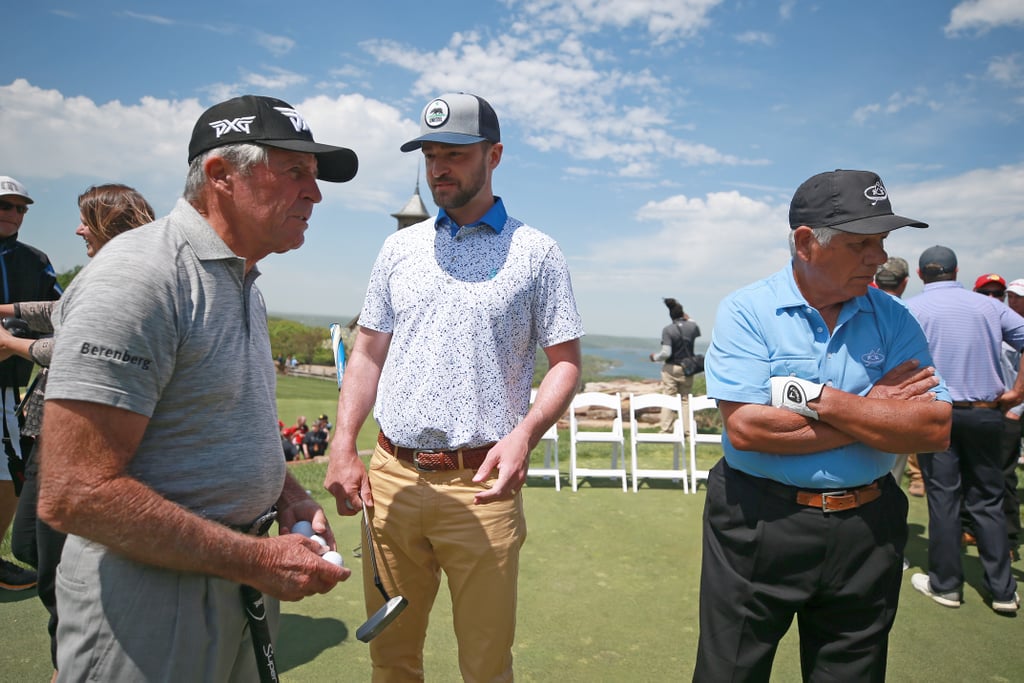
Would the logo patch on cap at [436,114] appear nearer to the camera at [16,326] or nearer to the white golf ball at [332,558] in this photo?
the white golf ball at [332,558]

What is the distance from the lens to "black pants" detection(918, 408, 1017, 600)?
14.3ft

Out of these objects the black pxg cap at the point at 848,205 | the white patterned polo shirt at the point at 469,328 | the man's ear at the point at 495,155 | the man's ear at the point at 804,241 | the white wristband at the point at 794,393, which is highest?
the man's ear at the point at 495,155

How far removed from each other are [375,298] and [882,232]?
191 centimetres

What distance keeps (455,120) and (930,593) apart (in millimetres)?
4613

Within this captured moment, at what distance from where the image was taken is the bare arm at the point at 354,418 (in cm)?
247

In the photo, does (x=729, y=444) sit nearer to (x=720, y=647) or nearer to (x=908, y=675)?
(x=720, y=647)

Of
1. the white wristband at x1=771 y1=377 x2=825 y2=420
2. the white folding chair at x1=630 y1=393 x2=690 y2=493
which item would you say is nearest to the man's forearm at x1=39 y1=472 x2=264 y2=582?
the white wristband at x1=771 y1=377 x2=825 y2=420

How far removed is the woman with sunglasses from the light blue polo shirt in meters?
2.50

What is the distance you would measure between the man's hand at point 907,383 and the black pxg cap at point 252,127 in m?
2.06

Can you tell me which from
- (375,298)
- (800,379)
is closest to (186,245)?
Answer: (375,298)

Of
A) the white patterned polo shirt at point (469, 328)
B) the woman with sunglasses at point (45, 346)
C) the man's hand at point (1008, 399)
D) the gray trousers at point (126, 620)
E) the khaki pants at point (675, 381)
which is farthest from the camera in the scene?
the khaki pants at point (675, 381)

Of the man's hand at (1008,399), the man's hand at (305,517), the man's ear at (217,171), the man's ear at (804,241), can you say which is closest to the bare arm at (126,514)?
the man's hand at (305,517)

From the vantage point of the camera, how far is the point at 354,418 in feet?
8.73

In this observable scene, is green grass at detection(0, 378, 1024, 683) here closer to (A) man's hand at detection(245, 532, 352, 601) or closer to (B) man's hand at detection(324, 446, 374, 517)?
(B) man's hand at detection(324, 446, 374, 517)
